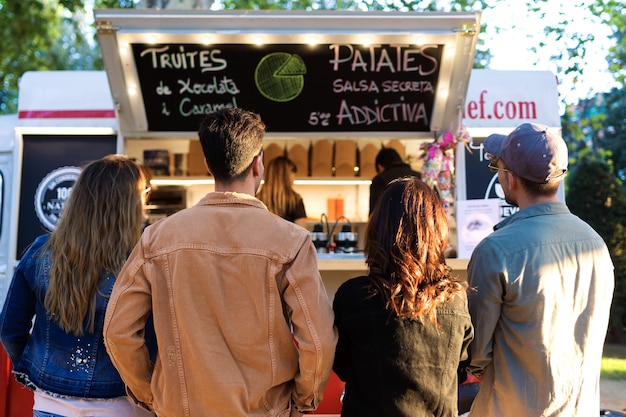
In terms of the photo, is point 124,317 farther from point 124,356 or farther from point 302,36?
point 302,36

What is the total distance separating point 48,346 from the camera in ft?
8.05

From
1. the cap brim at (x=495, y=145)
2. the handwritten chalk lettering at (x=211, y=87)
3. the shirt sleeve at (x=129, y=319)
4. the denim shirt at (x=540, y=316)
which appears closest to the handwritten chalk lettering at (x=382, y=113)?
the handwritten chalk lettering at (x=211, y=87)

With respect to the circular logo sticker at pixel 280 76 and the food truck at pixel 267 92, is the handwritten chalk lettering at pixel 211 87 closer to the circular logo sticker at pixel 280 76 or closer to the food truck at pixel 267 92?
the food truck at pixel 267 92

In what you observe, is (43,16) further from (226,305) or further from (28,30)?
(226,305)

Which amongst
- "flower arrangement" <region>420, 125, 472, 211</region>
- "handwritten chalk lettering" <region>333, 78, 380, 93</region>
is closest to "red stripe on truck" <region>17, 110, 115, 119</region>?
"handwritten chalk lettering" <region>333, 78, 380, 93</region>

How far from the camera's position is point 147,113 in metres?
5.76

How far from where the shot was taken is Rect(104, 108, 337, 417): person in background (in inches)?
83.4

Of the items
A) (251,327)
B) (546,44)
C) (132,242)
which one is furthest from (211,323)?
(546,44)

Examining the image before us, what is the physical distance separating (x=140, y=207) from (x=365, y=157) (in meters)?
5.17

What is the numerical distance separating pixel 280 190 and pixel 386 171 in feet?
3.29

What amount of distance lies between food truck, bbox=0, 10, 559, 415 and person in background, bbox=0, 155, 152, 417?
2474mm

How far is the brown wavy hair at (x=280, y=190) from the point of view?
6.16 m

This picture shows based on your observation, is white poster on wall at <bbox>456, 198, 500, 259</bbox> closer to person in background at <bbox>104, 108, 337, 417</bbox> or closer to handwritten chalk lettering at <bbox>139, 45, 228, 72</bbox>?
handwritten chalk lettering at <bbox>139, 45, 228, 72</bbox>

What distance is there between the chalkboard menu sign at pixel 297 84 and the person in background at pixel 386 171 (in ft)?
1.35
